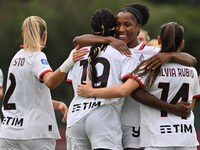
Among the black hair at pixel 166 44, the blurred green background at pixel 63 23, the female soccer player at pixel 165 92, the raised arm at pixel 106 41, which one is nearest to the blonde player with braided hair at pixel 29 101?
the raised arm at pixel 106 41

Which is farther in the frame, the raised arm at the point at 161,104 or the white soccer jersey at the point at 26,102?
the white soccer jersey at the point at 26,102

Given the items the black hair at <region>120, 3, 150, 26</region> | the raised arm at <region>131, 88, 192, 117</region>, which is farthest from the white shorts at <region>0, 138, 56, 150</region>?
the black hair at <region>120, 3, 150, 26</region>

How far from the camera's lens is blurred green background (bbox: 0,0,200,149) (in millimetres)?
25203

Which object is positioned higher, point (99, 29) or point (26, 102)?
point (99, 29)

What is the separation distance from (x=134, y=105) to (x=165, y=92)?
460 mm

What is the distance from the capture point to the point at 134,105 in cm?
566

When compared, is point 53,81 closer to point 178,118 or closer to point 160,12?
point 178,118

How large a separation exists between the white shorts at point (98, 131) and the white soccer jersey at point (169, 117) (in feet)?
1.02

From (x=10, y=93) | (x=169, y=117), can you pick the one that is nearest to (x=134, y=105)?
(x=169, y=117)

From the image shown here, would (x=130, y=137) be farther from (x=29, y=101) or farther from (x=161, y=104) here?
(x=29, y=101)

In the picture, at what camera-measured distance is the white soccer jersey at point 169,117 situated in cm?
528

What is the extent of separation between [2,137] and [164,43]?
219cm

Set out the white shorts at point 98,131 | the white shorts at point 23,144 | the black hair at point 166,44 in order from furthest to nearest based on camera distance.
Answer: the white shorts at point 23,144 → the black hair at point 166,44 → the white shorts at point 98,131

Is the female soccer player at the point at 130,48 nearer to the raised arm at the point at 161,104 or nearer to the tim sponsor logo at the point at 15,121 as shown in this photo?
the raised arm at the point at 161,104
